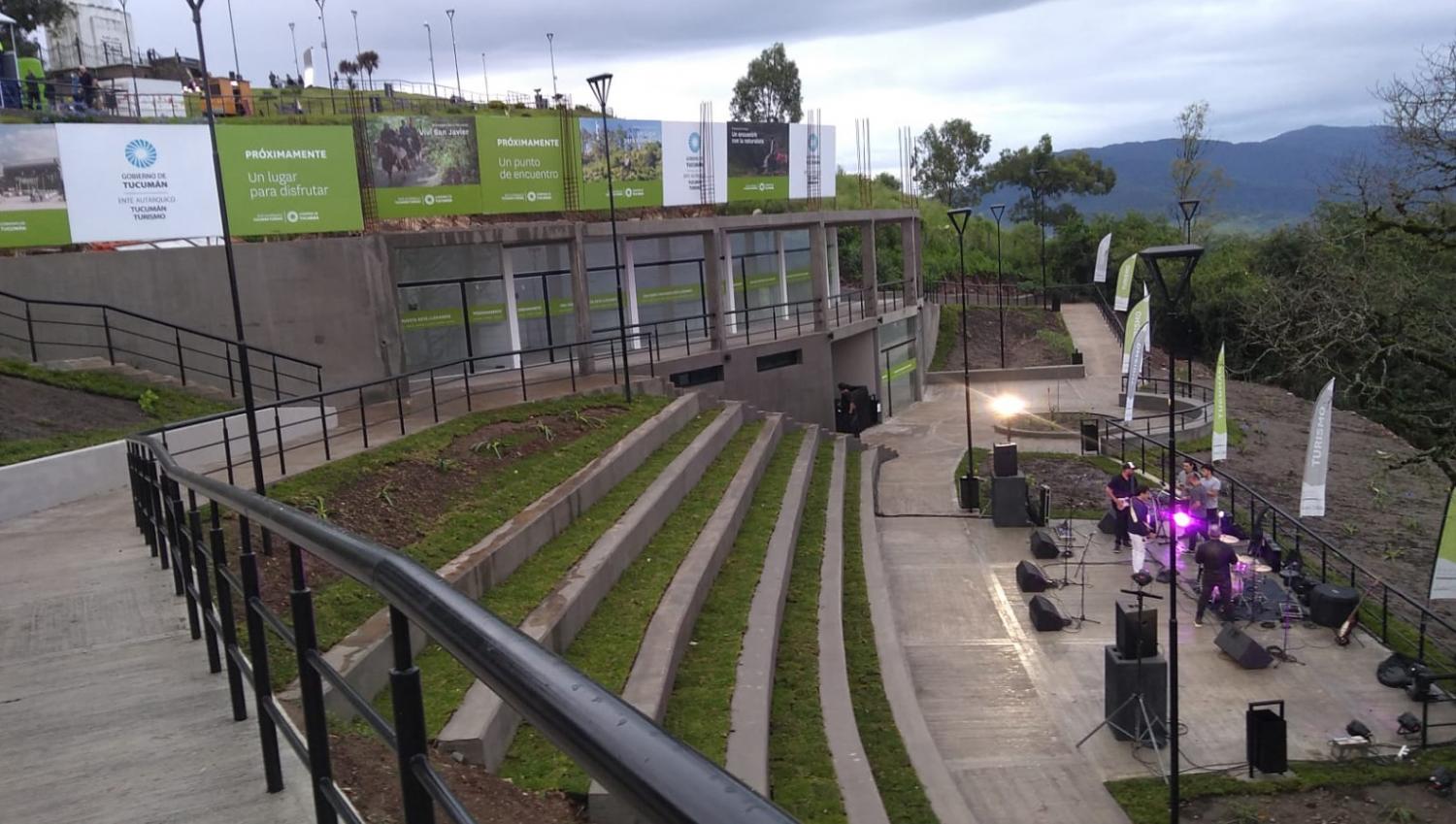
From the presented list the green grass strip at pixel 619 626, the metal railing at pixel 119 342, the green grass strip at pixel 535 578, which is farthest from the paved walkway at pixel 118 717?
the metal railing at pixel 119 342

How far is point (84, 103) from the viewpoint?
31422 millimetres

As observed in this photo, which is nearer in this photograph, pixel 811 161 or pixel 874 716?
pixel 874 716

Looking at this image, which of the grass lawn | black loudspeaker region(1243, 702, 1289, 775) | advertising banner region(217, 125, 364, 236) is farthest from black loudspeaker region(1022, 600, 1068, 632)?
advertising banner region(217, 125, 364, 236)

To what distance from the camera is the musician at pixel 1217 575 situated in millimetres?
14836

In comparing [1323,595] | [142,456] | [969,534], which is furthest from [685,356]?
[142,456]

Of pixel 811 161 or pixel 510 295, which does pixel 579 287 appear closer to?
pixel 510 295

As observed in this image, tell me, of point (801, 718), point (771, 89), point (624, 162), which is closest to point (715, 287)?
point (624, 162)

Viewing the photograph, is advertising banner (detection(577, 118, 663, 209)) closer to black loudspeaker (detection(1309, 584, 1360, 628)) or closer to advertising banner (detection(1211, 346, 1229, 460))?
advertising banner (detection(1211, 346, 1229, 460))

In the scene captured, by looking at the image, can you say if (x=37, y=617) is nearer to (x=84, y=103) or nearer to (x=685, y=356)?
(x=685, y=356)

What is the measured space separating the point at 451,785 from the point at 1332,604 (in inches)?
550

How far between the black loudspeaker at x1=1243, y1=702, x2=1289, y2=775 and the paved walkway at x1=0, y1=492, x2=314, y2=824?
9901 millimetres

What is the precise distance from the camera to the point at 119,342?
18.7 meters

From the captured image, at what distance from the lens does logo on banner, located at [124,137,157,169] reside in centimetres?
1898

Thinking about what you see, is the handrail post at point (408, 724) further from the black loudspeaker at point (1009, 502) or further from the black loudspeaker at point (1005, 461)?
the black loudspeaker at point (1005, 461)
